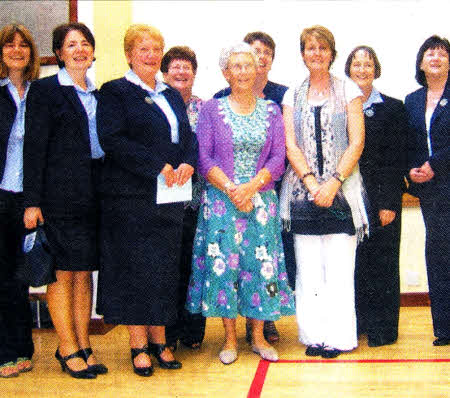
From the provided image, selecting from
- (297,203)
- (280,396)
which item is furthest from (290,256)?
(280,396)

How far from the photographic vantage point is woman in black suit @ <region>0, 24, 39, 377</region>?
288cm

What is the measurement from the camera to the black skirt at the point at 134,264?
9.14ft

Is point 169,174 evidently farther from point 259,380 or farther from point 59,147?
point 259,380

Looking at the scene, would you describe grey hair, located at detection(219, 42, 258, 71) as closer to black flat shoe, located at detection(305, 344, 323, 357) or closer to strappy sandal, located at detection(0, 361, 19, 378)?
black flat shoe, located at detection(305, 344, 323, 357)

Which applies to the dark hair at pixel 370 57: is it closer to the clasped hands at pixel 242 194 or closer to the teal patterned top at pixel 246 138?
the teal patterned top at pixel 246 138

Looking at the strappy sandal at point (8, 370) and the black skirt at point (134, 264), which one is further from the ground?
the black skirt at point (134, 264)

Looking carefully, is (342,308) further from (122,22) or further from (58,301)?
(122,22)

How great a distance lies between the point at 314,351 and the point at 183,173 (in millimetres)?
1058

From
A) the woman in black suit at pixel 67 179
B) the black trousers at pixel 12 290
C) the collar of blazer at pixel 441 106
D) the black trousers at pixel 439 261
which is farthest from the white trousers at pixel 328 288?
the black trousers at pixel 12 290

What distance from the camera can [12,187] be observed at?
2881 millimetres

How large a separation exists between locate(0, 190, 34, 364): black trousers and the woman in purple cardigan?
0.78 meters

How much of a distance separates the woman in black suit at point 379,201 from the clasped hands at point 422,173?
0.06 meters

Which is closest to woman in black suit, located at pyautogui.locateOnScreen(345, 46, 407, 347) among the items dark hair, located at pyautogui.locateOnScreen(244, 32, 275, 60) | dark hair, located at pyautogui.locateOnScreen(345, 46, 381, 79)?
dark hair, located at pyautogui.locateOnScreen(345, 46, 381, 79)

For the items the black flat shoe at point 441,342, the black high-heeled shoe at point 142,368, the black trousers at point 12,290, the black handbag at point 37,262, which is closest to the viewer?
the black handbag at point 37,262
